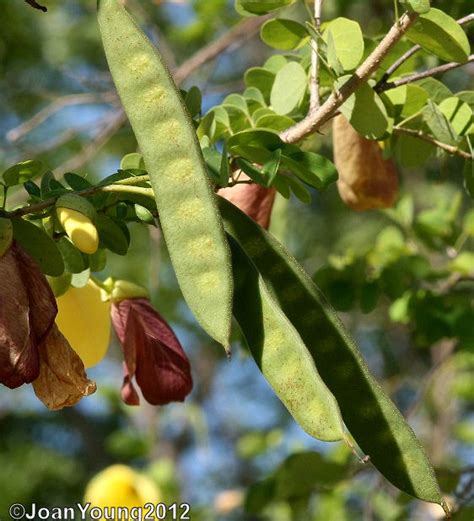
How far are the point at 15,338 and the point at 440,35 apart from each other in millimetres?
429

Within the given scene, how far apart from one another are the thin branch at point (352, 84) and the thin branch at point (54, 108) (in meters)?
0.93

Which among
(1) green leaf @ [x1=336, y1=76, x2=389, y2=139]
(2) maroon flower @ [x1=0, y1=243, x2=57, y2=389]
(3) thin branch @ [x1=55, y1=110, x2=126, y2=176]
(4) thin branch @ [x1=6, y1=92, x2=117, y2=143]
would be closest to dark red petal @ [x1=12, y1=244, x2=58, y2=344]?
(2) maroon flower @ [x1=0, y1=243, x2=57, y2=389]

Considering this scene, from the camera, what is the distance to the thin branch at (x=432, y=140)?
3.64 ft

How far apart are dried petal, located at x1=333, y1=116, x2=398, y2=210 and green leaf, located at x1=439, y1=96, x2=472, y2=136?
0.12m

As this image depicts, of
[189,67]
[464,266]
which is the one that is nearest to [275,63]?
[464,266]

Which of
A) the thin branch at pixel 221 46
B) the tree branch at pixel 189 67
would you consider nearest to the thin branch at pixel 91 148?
the tree branch at pixel 189 67

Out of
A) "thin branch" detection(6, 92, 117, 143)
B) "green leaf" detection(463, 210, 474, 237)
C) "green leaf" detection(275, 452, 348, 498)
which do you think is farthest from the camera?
"thin branch" detection(6, 92, 117, 143)

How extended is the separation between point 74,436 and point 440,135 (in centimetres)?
504

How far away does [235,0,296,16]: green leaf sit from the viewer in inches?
44.5

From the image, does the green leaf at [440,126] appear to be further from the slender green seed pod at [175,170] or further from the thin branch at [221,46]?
the thin branch at [221,46]

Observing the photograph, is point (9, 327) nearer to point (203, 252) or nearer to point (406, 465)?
point (203, 252)

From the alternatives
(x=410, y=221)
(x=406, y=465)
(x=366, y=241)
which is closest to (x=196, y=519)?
(x=410, y=221)

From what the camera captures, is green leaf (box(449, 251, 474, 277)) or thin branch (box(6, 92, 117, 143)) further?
thin branch (box(6, 92, 117, 143))

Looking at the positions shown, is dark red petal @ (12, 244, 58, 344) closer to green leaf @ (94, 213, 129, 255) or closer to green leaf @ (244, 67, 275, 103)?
green leaf @ (94, 213, 129, 255)
